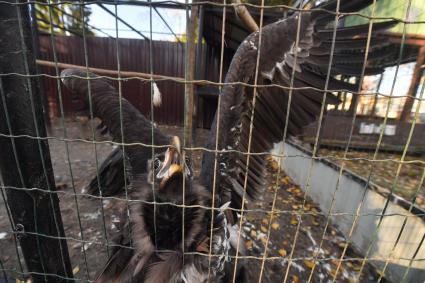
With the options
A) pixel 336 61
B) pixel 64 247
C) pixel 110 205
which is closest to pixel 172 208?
pixel 64 247

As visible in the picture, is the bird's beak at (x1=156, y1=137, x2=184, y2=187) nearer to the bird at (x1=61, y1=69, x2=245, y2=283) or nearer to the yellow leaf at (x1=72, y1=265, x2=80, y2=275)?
the bird at (x1=61, y1=69, x2=245, y2=283)

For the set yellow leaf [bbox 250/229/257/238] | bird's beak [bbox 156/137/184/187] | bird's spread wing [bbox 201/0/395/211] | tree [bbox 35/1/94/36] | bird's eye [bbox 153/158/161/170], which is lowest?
yellow leaf [bbox 250/229/257/238]

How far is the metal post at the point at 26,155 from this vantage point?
1170 millimetres

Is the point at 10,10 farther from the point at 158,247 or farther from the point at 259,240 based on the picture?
the point at 259,240

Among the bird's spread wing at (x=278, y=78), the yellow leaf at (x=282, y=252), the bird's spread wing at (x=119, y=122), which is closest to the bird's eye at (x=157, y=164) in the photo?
the bird's spread wing at (x=278, y=78)

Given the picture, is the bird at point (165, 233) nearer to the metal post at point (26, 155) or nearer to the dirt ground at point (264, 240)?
the dirt ground at point (264, 240)

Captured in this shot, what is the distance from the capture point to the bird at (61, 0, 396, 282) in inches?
57.6

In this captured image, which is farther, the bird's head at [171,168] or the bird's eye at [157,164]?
the bird's eye at [157,164]

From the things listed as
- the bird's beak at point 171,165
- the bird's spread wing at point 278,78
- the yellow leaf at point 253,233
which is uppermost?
the bird's spread wing at point 278,78

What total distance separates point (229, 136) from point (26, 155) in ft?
3.95

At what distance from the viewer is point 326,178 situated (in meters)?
3.39

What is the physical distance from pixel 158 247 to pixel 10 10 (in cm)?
146

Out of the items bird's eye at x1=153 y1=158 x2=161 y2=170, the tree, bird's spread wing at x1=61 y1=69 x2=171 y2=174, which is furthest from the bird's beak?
the tree

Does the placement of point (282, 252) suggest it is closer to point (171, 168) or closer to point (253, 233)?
point (253, 233)
